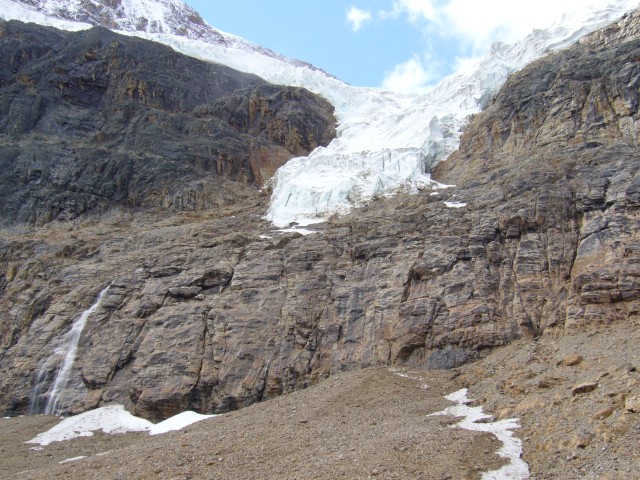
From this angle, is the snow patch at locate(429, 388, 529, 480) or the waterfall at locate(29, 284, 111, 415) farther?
the waterfall at locate(29, 284, 111, 415)

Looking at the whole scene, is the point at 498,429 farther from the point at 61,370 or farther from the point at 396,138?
the point at 396,138

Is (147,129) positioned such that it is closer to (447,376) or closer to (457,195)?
(457,195)

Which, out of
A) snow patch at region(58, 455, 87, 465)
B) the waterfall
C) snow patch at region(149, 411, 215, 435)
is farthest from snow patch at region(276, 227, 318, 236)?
snow patch at region(58, 455, 87, 465)

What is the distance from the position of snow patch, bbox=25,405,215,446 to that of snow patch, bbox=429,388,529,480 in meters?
11.4

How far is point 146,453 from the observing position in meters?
19.1

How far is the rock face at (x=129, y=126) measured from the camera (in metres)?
51.4

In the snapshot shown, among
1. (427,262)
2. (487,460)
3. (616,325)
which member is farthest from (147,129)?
(487,460)

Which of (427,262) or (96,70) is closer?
(427,262)

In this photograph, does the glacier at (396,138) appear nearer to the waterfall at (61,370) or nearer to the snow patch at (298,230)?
the snow patch at (298,230)

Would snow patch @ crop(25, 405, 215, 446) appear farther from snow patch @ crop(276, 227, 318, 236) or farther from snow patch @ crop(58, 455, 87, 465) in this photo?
snow patch @ crop(276, 227, 318, 236)

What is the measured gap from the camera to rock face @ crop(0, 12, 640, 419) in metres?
26.8

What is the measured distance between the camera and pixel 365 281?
30.9 meters

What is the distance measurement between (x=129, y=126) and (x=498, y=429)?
5258 cm

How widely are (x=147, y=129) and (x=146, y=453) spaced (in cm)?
4559
